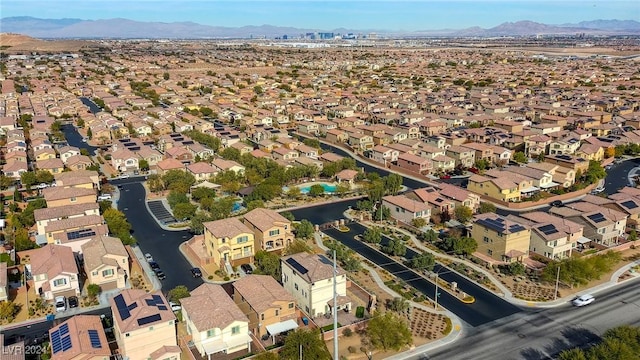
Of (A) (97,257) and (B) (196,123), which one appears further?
(B) (196,123)

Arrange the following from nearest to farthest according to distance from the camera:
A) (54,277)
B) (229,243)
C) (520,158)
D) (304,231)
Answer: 1. (54,277)
2. (229,243)
3. (304,231)
4. (520,158)

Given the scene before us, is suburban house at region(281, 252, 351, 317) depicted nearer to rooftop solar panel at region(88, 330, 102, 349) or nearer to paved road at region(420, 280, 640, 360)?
paved road at region(420, 280, 640, 360)

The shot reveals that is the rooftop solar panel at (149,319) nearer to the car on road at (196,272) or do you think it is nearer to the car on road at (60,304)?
the car on road at (60,304)

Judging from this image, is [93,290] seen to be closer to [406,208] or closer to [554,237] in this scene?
[406,208]

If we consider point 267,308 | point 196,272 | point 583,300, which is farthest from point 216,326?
point 583,300

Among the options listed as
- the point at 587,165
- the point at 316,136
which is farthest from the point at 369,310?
the point at 316,136

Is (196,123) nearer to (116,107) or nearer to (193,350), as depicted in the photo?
(116,107)
